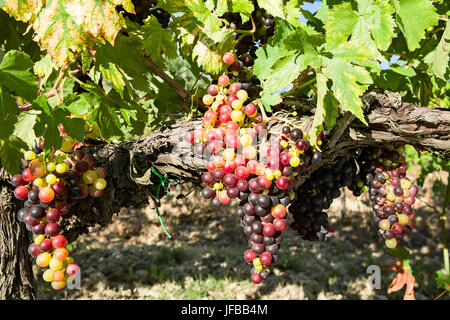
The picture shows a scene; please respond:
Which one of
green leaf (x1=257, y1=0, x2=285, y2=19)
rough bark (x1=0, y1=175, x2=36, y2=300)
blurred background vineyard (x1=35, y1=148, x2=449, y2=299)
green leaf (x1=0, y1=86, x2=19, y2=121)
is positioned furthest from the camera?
blurred background vineyard (x1=35, y1=148, x2=449, y2=299)

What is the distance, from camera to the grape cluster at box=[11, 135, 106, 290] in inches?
56.4

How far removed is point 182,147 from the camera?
1.58 meters

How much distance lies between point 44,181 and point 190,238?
640 cm

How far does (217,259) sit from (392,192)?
5.15 metres

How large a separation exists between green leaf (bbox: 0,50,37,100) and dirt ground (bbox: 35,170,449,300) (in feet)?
14.4

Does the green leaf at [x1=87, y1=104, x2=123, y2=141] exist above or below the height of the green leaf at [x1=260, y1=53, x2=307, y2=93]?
below

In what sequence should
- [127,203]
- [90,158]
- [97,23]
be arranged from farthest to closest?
[127,203] → [90,158] → [97,23]

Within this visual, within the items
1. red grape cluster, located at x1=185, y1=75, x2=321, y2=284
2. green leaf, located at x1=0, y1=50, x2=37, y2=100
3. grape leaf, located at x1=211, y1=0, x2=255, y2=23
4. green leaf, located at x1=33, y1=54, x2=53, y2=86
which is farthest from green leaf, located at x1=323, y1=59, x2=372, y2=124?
green leaf, located at x1=33, y1=54, x2=53, y2=86

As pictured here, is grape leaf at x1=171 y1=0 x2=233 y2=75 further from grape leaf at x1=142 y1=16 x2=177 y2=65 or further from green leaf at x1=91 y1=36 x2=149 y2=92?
green leaf at x1=91 y1=36 x2=149 y2=92

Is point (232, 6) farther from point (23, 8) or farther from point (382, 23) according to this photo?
point (23, 8)

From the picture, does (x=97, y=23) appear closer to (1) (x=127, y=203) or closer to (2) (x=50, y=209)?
(2) (x=50, y=209)

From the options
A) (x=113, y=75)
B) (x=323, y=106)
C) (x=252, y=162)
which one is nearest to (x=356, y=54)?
(x=323, y=106)

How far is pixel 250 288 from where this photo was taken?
543 centimetres

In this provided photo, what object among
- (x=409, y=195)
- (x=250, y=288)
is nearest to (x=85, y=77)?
(x=409, y=195)
